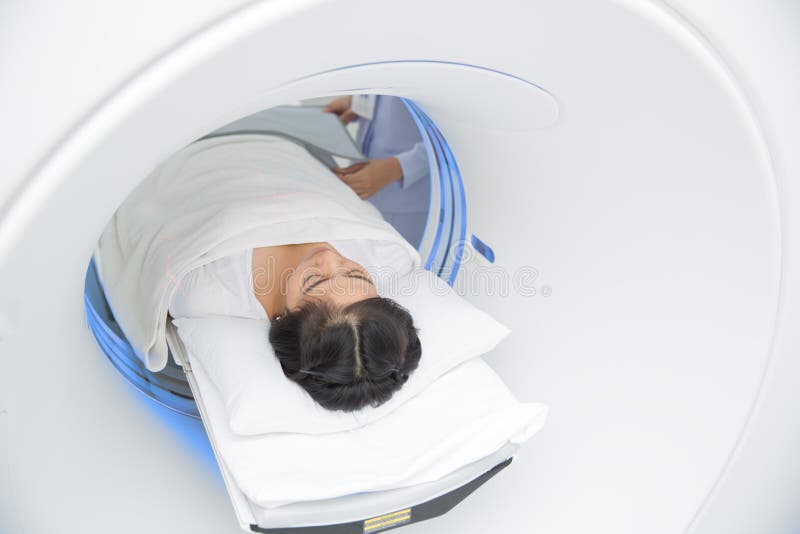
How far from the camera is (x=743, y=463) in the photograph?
1196mm

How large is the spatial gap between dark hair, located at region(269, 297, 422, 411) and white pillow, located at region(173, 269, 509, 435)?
23 millimetres

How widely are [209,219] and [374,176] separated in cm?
63

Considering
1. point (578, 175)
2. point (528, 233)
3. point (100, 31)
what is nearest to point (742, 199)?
point (578, 175)

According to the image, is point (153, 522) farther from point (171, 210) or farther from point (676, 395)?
point (676, 395)

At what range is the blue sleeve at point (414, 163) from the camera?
194 centimetres

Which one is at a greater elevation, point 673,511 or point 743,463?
point 743,463

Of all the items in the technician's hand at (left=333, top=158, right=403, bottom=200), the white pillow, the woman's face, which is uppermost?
the technician's hand at (left=333, top=158, right=403, bottom=200)

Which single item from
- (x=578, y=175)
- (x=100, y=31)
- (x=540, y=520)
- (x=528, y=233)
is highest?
(x=100, y=31)

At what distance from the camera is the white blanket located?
1391 mm

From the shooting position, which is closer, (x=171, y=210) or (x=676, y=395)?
(x=676, y=395)

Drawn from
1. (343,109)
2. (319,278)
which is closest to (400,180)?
(343,109)

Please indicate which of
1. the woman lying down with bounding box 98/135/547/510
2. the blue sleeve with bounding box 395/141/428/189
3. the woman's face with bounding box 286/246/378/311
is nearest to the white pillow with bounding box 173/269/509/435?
the woman lying down with bounding box 98/135/547/510

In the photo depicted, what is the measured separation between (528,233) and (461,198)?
0.97ft

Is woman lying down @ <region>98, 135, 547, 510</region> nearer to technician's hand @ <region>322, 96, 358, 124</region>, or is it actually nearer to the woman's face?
the woman's face
